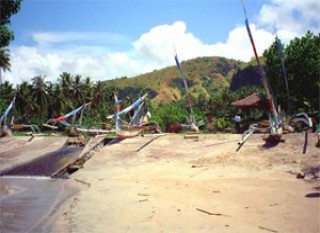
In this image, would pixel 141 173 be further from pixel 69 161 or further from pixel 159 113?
pixel 159 113

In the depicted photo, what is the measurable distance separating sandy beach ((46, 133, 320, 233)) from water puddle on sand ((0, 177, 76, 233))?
0.55 metres

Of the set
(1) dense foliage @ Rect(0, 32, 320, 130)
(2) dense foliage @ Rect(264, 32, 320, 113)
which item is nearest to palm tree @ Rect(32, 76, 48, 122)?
(1) dense foliage @ Rect(0, 32, 320, 130)

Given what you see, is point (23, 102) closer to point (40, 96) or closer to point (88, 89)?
point (40, 96)

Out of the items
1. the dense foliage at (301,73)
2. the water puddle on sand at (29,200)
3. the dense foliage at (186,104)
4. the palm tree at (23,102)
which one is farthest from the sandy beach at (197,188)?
the palm tree at (23,102)

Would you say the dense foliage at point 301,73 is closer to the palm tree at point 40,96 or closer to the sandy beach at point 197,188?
the sandy beach at point 197,188

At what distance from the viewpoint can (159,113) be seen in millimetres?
46062

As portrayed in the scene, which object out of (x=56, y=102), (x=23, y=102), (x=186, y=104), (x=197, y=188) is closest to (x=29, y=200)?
(x=197, y=188)

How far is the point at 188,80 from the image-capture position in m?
153

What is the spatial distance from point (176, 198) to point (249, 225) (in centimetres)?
387

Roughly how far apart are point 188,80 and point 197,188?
139 meters

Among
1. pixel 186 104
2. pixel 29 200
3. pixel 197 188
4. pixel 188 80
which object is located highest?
pixel 188 80

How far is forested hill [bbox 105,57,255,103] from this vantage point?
466 ft

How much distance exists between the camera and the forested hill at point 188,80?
14200cm

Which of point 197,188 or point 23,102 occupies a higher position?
point 23,102
